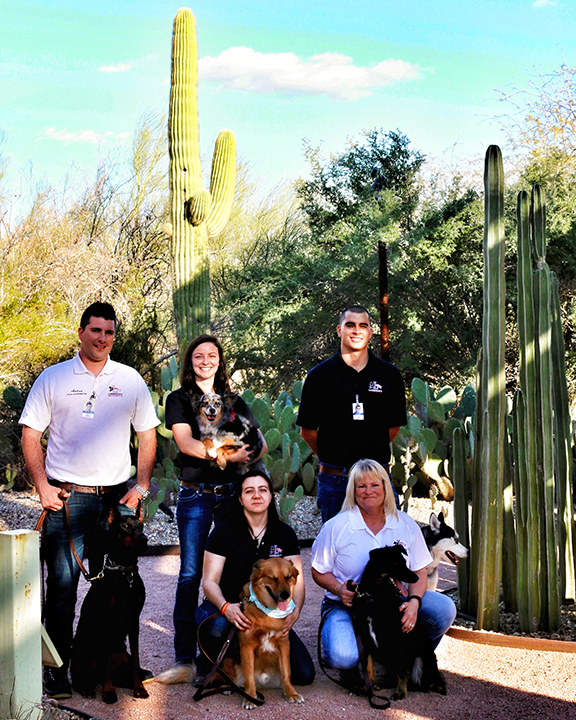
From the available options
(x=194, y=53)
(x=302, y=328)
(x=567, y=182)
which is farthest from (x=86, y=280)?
(x=567, y=182)

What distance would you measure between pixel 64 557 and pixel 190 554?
67cm

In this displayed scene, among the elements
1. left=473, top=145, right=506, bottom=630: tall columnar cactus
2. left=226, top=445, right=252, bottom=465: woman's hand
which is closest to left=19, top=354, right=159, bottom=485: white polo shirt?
left=226, top=445, right=252, bottom=465: woman's hand

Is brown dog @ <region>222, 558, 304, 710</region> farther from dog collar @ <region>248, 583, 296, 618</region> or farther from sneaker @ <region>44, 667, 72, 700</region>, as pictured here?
sneaker @ <region>44, 667, 72, 700</region>

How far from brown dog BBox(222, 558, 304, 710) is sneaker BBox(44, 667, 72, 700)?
78 centimetres

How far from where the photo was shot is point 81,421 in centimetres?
390

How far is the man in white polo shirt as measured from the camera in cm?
388

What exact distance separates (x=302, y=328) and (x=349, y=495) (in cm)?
1180

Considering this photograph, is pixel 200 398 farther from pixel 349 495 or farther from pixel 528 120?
pixel 528 120

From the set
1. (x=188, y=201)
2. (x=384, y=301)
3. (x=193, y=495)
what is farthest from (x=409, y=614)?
(x=188, y=201)

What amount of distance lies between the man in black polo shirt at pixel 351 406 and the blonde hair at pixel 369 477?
34 centimetres

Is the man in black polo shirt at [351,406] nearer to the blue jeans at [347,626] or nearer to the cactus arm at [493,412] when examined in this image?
the cactus arm at [493,412]

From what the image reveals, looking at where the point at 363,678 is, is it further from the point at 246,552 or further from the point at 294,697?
the point at 246,552

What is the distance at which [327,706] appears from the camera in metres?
3.76

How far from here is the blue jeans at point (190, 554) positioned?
13.7ft
